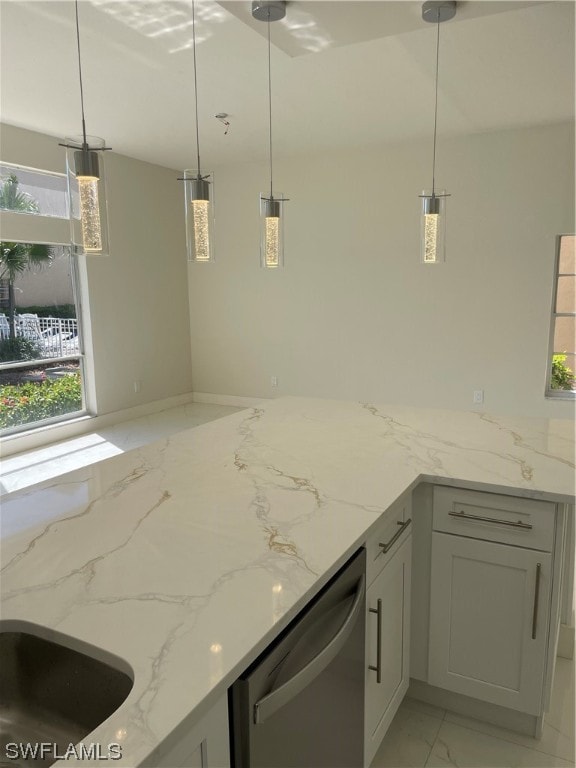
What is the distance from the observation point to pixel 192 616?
102 cm

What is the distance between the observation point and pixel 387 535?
1611mm

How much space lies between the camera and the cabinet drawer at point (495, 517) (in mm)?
1674

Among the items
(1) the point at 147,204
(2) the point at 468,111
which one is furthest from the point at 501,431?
(1) the point at 147,204

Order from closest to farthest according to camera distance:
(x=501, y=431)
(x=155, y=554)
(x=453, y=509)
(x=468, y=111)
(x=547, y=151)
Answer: (x=155, y=554) → (x=453, y=509) → (x=501, y=431) → (x=468, y=111) → (x=547, y=151)

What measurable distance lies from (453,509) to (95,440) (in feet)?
15.0

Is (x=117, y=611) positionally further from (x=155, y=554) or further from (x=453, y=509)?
(x=453, y=509)

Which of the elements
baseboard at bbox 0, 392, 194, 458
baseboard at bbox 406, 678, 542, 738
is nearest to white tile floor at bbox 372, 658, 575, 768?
baseboard at bbox 406, 678, 542, 738

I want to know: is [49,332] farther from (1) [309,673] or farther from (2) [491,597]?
(1) [309,673]

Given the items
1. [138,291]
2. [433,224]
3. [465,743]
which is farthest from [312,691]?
[138,291]

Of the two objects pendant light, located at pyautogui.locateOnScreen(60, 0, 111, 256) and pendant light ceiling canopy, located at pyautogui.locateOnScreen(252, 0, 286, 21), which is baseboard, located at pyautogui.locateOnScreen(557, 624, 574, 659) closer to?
pendant light, located at pyautogui.locateOnScreen(60, 0, 111, 256)

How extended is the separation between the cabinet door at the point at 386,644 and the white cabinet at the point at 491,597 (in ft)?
0.37

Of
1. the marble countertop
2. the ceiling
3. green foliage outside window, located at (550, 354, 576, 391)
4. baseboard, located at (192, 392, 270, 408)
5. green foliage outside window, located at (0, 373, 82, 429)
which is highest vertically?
the ceiling

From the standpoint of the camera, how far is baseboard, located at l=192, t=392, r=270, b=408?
698cm

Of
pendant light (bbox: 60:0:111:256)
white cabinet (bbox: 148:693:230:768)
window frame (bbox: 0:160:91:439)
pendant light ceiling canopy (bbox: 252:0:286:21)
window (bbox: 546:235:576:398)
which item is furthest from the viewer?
window (bbox: 546:235:576:398)
